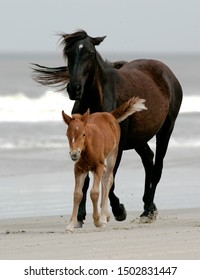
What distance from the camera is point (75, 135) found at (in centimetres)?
1154

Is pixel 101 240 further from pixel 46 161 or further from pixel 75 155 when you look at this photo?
pixel 46 161

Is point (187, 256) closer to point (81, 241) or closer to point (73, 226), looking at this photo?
point (81, 241)

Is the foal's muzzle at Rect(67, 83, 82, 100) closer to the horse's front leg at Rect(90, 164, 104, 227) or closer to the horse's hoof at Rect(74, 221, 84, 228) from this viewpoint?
the horse's front leg at Rect(90, 164, 104, 227)

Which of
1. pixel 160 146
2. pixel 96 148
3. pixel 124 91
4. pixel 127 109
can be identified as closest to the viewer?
pixel 96 148

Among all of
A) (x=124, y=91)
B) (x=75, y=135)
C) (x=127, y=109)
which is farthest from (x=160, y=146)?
(x=75, y=135)

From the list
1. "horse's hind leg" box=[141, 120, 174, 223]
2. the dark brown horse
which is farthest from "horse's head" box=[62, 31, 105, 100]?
"horse's hind leg" box=[141, 120, 174, 223]

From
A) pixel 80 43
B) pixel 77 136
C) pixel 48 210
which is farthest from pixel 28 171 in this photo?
pixel 77 136

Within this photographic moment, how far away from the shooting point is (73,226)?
40.2ft

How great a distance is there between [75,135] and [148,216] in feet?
10.2

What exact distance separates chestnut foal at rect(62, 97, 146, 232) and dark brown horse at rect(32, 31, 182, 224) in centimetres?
39

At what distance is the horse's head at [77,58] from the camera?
42.7 ft

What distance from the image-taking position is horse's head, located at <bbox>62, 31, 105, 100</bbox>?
13.0 metres

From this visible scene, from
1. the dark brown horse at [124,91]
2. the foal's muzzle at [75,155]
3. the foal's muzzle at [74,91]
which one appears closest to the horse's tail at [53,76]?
the dark brown horse at [124,91]
